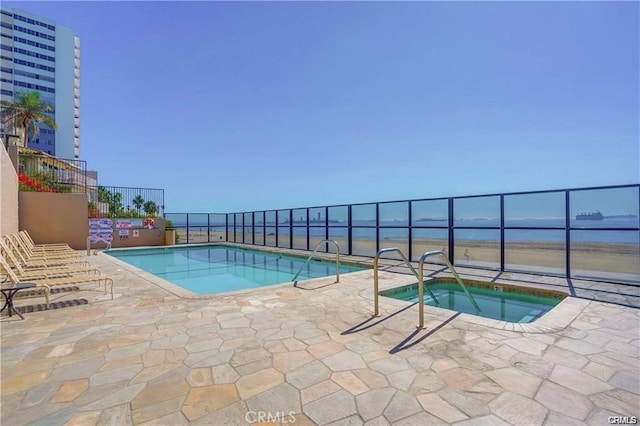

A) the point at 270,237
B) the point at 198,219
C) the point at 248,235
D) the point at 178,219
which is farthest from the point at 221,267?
the point at 178,219

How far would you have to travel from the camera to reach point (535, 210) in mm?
5703

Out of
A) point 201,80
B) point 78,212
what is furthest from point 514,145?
Answer: point 78,212

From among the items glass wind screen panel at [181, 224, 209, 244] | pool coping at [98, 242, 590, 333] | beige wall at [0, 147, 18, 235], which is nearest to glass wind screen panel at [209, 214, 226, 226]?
glass wind screen panel at [181, 224, 209, 244]

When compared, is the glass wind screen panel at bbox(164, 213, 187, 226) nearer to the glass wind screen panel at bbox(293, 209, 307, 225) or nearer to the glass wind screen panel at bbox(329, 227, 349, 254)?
the glass wind screen panel at bbox(293, 209, 307, 225)

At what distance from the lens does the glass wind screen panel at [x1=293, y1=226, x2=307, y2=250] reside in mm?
10937

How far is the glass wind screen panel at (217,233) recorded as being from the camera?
15117mm

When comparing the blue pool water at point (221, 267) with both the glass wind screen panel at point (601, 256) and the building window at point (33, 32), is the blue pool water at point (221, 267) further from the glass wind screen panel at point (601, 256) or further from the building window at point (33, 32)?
the building window at point (33, 32)

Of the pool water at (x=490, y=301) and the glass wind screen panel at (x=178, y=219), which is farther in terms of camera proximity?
the glass wind screen panel at (x=178, y=219)

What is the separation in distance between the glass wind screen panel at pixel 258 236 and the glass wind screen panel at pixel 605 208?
35.3 feet

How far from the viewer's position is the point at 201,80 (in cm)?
1121

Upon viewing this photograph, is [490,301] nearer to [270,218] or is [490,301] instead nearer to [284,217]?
[284,217]

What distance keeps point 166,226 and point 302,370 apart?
14.1 metres

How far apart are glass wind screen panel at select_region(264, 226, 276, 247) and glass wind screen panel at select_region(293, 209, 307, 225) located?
172cm

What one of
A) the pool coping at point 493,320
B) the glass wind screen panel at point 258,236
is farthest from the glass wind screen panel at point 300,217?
the pool coping at point 493,320
